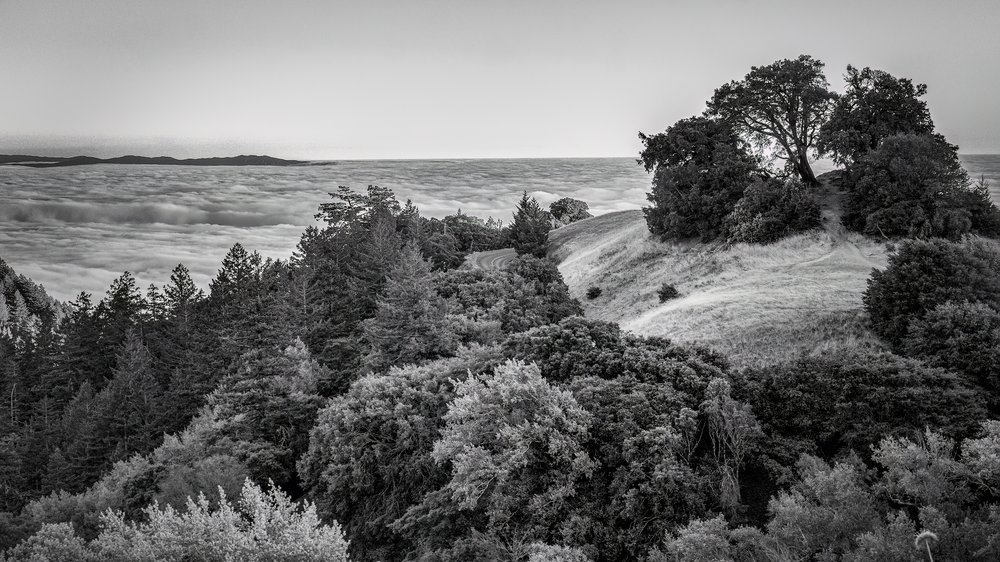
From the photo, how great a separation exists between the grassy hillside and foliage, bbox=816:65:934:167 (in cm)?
454

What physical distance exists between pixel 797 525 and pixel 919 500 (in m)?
2.82

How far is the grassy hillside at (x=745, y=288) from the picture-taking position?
27.4 m

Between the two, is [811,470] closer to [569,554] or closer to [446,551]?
[569,554]

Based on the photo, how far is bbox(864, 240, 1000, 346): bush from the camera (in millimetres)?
24328

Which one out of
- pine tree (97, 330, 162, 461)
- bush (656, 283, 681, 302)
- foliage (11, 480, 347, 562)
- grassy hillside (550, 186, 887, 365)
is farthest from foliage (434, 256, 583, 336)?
pine tree (97, 330, 162, 461)

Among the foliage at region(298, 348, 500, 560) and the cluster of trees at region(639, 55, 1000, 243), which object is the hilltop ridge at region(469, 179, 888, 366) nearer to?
the cluster of trees at region(639, 55, 1000, 243)

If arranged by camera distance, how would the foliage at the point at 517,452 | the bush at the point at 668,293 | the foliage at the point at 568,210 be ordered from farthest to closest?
the foliage at the point at 568,210 < the bush at the point at 668,293 < the foliage at the point at 517,452

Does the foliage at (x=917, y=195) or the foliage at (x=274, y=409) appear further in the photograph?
the foliage at (x=917, y=195)

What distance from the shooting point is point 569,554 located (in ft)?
50.6

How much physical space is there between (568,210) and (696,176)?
46980 mm

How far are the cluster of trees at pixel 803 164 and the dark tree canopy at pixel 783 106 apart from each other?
0.28ft

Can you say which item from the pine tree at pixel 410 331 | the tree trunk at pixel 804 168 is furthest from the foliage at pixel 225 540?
the tree trunk at pixel 804 168

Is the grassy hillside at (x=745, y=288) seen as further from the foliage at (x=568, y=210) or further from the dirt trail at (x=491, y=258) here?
the foliage at (x=568, y=210)

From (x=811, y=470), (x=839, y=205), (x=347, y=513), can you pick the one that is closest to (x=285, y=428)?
(x=347, y=513)
